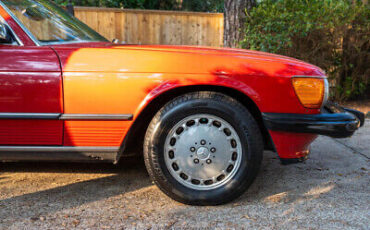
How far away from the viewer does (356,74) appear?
6848 millimetres

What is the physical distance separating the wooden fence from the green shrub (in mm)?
2154

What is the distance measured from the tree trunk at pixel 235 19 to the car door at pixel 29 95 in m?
4.71

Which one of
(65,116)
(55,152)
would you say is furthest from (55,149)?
(65,116)

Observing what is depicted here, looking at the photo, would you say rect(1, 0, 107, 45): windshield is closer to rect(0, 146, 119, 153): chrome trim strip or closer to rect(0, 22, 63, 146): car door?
rect(0, 22, 63, 146): car door

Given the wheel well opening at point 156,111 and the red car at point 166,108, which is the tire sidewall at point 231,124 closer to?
the red car at point 166,108

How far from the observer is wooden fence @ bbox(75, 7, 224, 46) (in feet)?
27.0

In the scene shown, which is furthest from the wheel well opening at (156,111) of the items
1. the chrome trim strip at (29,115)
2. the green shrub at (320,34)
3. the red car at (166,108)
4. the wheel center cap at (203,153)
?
the green shrub at (320,34)

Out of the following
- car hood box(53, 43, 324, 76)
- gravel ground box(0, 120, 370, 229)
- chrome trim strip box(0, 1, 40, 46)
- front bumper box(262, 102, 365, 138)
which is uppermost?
chrome trim strip box(0, 1, 40, 46)

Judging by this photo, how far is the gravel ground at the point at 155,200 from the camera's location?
7.43 feet

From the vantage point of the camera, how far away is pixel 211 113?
2465mm

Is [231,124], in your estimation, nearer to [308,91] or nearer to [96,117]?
[308,91]

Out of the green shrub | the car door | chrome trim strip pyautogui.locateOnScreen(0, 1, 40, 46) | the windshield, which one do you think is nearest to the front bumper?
the car door

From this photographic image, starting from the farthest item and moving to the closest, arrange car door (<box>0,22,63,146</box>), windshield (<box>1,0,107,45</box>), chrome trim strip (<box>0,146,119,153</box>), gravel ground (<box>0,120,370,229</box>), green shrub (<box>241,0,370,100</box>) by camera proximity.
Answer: green shrub (<box>241,0,370,100</box>)
windshield (<box>1,0,107,45</box>)
chrome trim strip (<box>0,146,119,153</box>)
car door (<box>0,22,63,146</box>)
gravel ground (<box>0,120,370,229</box>)

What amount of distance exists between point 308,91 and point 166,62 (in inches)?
41.6
